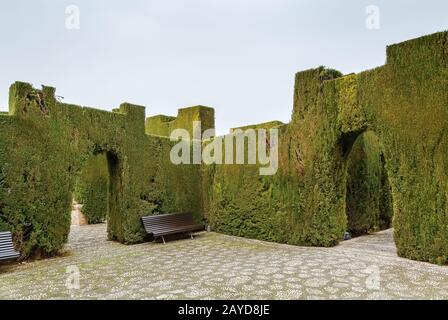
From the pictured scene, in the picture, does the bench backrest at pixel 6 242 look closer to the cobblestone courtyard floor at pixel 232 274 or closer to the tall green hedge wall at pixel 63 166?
the tall green hedge wall at pixel 63 166

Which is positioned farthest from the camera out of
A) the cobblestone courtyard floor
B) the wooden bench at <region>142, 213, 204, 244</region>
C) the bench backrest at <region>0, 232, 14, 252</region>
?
the wooden bench at <region>142, 213, 204, 244</region>

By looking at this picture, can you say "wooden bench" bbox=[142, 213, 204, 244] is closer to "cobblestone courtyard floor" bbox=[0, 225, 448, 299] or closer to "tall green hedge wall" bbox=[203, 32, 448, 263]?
"cobblestone courtyard floor" bbox=[0, 225, 448, 299]

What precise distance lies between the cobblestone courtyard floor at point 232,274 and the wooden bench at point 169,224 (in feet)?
2.77

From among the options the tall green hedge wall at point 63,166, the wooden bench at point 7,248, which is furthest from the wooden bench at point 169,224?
the wooden bench at point 7,248

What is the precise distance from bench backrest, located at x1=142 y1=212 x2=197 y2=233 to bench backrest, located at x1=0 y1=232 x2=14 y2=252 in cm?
377

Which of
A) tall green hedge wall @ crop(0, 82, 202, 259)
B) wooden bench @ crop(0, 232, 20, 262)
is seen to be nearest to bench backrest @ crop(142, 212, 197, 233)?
tall green hedge wall @ crop(0, 82, 202, 259)

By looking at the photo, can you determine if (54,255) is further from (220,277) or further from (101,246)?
(220,277)

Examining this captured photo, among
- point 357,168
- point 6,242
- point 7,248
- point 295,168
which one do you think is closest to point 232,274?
point 295,168

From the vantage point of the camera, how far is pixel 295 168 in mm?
9742

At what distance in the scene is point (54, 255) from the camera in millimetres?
8695

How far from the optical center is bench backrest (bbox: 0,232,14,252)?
7.31 meters

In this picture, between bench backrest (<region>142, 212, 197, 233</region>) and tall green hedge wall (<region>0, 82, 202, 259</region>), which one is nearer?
tall green hedge wall (<region>0, 82, 202, 259</region>)
